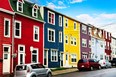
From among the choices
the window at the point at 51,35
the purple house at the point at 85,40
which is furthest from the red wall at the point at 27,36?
the purple house at the point at 85,40

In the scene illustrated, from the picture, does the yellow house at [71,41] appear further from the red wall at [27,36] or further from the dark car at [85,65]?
the red wall at [27,36]

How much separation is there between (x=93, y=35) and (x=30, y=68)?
139 ft

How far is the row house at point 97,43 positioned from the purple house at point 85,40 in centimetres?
257

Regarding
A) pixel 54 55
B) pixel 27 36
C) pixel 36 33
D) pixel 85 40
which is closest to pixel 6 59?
pixel 27 36

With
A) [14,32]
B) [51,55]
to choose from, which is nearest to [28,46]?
[14,32]

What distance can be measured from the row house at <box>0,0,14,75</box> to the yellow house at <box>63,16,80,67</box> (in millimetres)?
17181

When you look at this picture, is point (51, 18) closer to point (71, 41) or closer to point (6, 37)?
point (71, 41)

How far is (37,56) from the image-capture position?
38.6 m

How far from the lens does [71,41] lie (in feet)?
168

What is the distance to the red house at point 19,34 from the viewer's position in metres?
31.0

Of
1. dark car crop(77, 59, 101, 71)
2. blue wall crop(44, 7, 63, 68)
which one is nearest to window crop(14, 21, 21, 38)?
blue wall crop(44, 7, 63, 68)

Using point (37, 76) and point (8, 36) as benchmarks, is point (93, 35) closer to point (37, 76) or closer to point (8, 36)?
point (8, 36)

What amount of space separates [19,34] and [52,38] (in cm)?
1013

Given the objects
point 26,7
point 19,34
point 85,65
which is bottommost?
point 85,65
